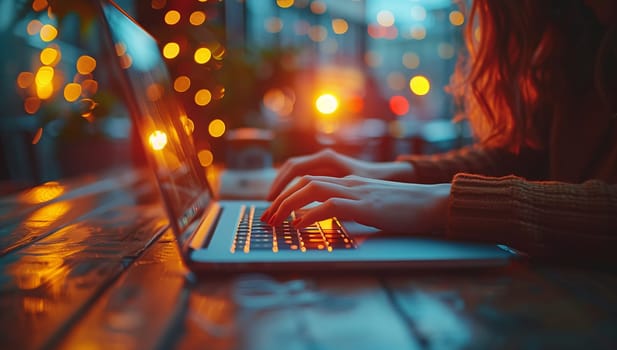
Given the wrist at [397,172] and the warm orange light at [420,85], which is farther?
the warm orange light at [420,85]

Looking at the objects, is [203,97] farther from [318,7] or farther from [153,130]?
[318,7]

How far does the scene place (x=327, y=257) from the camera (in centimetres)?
48

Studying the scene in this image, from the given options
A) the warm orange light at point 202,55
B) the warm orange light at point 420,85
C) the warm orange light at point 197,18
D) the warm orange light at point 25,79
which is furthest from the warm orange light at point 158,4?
the warm orange light at point 420,85

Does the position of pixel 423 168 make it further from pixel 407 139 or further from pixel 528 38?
pixel 407 139

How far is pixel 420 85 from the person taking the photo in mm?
6715

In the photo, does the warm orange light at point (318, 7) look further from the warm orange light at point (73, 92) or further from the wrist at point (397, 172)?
the wrist at point (397, 172)

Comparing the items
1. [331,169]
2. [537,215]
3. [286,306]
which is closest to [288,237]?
Answer: [286,306]

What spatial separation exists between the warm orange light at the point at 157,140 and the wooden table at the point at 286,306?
5.7 inches

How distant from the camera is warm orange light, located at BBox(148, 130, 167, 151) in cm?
52

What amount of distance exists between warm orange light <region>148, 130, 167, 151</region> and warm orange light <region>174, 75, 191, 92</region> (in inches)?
51.2

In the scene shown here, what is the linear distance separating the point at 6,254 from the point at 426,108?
257 inches

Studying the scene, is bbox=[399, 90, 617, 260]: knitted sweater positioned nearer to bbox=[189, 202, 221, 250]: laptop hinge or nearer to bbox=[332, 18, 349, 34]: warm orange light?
bbox=[189, 202, 221, 250]: laptop hinge

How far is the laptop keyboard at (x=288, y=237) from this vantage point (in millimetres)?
512

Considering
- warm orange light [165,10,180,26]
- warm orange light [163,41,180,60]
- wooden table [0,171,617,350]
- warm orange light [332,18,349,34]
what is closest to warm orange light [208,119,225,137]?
warm orange light [163,41,180,60]
